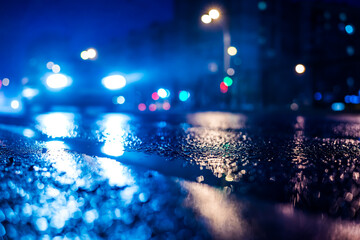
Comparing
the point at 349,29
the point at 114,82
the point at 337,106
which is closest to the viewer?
the point at 114,82

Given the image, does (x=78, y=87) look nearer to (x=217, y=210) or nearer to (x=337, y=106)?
(x=217, y=210)

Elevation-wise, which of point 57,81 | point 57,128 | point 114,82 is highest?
point 57,81

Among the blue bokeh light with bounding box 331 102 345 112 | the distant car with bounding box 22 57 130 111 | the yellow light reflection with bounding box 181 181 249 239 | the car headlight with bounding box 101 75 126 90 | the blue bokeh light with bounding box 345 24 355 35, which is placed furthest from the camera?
the blue bokeh light with bounding box 345 24 355 35

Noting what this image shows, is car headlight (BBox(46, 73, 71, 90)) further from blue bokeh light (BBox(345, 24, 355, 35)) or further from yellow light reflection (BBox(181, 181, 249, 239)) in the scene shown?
blue bokeh light (BBox(345, 24, 355, 35))

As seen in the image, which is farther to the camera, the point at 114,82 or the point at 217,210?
the point at 114,82

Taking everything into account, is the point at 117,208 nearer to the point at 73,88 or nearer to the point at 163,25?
the point at 73,88

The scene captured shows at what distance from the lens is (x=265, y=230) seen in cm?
119

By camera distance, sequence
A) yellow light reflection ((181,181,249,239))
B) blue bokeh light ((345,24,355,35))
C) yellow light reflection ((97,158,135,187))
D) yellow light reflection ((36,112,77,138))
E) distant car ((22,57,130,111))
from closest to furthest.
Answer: yellow light reflection ((181,181,249,239)) < yellow light reflection ((97,158,135,187)) < yellow light reflection ((36,112,77,138)) < distant car ((22,57,130,111)) < blue bokeh light ((345,24,355,35))

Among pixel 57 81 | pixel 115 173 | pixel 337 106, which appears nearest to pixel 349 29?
pixel 337 106

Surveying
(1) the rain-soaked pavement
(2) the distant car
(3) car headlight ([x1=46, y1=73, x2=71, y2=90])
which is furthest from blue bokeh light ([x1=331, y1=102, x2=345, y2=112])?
(1) the rain-soaked pavement

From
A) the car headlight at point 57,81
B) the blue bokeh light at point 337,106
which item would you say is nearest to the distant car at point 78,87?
the car headlight at point 57,81

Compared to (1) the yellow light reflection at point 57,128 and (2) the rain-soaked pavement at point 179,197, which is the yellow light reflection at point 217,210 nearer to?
(2) the rain-soaked pavement at point 179,197

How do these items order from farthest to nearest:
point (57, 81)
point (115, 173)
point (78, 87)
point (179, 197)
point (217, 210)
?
point (57, 81)
point (78, 87)
point (115, 173)
point (179, 197)
point (217, 210)

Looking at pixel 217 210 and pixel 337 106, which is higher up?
pixel 337 106
